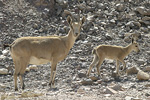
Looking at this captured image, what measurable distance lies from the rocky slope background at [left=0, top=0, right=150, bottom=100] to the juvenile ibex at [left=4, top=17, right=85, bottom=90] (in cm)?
84

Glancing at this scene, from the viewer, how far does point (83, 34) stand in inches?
685

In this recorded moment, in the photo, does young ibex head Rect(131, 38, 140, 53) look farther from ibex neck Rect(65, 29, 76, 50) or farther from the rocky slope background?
ibex neck Rect(65, 29, 76, 50)

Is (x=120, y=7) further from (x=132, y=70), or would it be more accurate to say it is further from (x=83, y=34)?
(x=132, y=70)

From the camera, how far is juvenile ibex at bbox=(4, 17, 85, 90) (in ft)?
36.3

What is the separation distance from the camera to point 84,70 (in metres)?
14.0

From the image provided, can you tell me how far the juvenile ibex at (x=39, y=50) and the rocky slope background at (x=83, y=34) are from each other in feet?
2.77

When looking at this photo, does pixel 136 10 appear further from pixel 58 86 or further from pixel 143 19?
pixel 58 86

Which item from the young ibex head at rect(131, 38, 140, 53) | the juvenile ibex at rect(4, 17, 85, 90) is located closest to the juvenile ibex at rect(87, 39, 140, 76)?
the young ibex head at rect(131, 38, 140, 53)

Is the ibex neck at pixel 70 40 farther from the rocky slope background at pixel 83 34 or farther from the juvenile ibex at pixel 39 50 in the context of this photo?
the rocky slope background at pixel 83 34

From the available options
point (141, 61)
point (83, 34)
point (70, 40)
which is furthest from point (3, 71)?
point (141, 61)

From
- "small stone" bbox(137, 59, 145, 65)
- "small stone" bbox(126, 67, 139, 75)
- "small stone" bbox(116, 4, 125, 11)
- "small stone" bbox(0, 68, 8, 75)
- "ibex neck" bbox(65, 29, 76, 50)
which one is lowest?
"small stone" bbox(0, 68, 8, 75)

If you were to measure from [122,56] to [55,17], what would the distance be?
6.21 m

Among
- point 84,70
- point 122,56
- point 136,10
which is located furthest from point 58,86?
point 136,10

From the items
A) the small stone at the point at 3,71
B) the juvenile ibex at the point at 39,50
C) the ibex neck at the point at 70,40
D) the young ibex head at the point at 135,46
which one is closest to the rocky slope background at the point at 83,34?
the small stone at the point at 3,71
